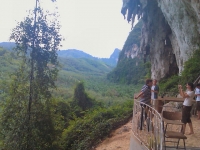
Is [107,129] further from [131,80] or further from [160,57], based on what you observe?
[131,80]

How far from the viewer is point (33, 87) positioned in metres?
11.2

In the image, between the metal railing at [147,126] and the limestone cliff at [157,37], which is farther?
the limestone cliff at [157,37]

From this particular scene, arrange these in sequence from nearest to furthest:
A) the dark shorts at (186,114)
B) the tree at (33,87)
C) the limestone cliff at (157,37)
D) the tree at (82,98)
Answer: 1. the dark shorts at (186,114)
2. the tree at (33,87)
3. the limestone cliff at (157,37)
4. the tree at (82,98)

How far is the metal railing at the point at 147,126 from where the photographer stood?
529 centimetres

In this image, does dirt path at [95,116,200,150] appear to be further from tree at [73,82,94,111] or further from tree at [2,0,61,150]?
tree at [73,82,94,111]

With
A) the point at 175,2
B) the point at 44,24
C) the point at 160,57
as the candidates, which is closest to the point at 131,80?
the point at 160,57

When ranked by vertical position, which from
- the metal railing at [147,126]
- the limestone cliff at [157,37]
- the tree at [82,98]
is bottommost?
the tree at [82,98]

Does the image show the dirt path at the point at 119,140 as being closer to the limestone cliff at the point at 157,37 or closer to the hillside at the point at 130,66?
the limestone cliff at the point at 157,37

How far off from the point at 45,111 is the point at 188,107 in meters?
6.77

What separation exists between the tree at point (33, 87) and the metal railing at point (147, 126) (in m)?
5.37

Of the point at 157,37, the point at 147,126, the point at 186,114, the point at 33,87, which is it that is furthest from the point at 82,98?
the point at 147,126

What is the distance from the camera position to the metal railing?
5285 millimetres

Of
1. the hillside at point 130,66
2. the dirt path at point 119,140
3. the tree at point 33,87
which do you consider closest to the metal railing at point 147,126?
the dirt path at point 119,140

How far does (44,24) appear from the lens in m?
11.5
